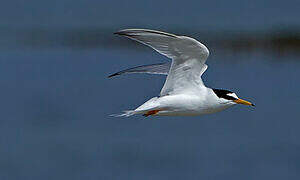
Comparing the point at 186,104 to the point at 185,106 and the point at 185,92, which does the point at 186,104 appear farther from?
the point at 185,92

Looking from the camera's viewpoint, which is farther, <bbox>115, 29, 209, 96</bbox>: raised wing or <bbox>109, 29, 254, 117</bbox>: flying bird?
<bbox>109, 29, 254, 117</bbox>: flying bird

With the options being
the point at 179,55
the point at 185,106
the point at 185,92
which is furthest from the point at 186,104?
the point at 179,55

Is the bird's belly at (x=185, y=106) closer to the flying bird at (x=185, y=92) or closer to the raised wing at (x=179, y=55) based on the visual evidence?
the flying bird at (x=185, y=92)

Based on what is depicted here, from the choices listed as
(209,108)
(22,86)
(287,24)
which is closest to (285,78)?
(22,86)

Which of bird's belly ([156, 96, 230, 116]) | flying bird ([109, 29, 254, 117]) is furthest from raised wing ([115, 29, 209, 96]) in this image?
bird's belly ([156, 96, 230, 116])

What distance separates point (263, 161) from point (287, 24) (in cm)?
873

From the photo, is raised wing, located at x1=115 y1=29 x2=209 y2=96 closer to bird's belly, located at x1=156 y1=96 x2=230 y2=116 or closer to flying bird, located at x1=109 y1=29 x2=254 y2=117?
flying bird, located at x1=109 y1=29 x2=254 y2=117

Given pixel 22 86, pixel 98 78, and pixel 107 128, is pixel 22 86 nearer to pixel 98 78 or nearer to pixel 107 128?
pixel 98 78

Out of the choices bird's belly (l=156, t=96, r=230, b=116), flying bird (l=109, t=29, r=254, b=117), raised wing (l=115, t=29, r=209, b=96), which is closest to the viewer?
raised wing (l=115, t=29, r=209, b=96)

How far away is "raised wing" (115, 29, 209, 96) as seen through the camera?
253 inches

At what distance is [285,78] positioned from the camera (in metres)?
13.9

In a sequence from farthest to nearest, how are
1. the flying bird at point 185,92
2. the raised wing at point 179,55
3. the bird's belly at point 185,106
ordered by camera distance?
the bird's belly at point 185,106, the flying bird at point 185,92, the raised wing at point 179,55

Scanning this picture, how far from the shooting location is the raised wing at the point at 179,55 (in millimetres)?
6434

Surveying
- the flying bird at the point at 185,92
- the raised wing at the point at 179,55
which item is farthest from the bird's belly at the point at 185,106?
the raised wing at the point at 179,55
